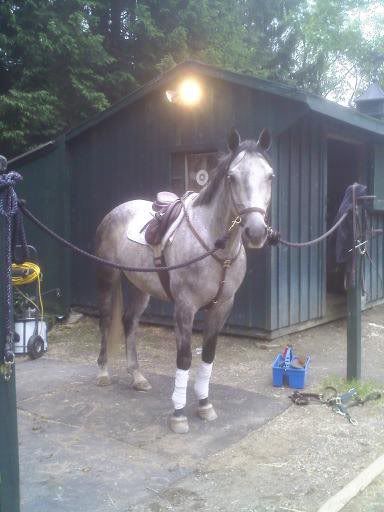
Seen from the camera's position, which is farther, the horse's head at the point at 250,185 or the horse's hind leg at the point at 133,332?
the horse's hind leg at the point at 133,332

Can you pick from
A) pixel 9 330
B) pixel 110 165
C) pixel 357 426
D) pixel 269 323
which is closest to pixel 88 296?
pixel 110 165

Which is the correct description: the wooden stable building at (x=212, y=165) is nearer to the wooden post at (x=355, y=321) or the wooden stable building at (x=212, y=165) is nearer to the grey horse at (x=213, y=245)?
the wooden post at (x=355, y=321)

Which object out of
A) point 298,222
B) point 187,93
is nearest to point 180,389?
point 298,222

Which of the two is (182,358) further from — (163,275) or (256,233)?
(256,233)

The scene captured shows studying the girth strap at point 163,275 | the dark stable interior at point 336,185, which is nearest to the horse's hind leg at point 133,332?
the girth strap at point 163,275

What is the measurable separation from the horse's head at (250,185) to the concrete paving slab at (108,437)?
1527 mm

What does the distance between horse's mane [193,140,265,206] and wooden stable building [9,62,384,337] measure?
7.67 ft

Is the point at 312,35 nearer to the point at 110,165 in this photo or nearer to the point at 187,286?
the point at 110,165

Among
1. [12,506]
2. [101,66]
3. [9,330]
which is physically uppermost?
[101,66]

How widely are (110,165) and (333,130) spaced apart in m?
3.19

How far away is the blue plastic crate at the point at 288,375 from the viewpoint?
4961 millimetres

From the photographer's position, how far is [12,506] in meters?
2.36

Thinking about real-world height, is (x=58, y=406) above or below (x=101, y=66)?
below

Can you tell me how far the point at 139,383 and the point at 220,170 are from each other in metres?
2.23
